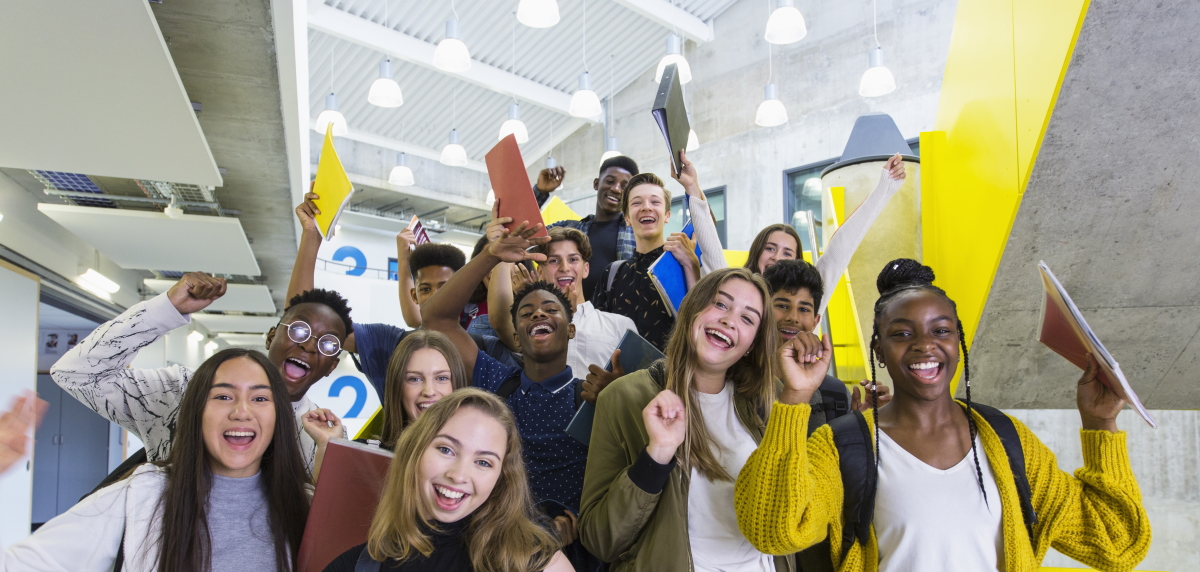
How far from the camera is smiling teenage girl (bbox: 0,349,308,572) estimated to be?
4.92ft

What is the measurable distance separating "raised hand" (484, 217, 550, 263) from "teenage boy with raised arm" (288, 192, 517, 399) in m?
0.43

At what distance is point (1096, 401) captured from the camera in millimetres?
1643

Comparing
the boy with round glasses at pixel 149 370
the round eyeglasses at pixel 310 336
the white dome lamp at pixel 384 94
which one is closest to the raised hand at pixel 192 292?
the boy with round glasses at pixel 149 370

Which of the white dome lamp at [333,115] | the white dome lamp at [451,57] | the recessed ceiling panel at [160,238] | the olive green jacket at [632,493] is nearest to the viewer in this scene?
the olive green jacket at [632,493]

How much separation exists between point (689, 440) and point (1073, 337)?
34.5 inches

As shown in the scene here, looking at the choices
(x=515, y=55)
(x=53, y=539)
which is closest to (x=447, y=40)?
(x=515, y=55)

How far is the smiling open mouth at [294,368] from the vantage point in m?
2.24

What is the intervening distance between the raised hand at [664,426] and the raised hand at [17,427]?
108 centimetres

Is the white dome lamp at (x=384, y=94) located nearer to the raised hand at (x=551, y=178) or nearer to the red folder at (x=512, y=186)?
the raised hand at (x=551, y=178)

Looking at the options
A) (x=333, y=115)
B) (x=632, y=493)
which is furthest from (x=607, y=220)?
(x=333, y=115)

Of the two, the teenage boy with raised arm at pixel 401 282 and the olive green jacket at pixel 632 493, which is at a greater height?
the teenage boy with raised arm at pixel 401 282

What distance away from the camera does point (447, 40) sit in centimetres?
777

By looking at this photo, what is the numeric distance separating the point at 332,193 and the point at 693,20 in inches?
455

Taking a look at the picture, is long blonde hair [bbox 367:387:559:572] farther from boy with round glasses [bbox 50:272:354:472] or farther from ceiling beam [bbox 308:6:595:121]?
ceiling beam [bbox 308:6:595:121]
